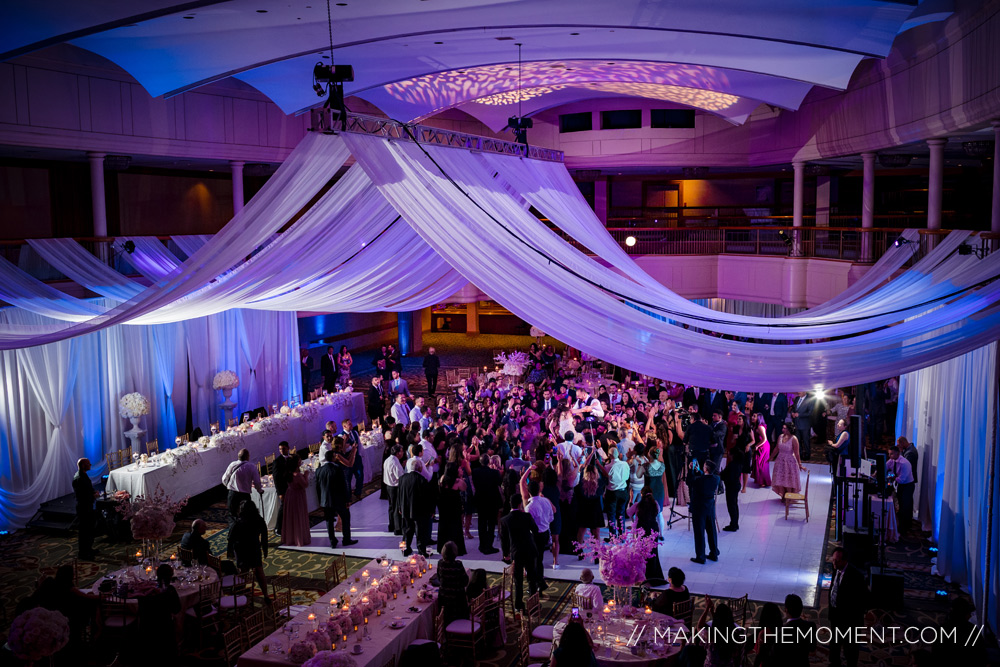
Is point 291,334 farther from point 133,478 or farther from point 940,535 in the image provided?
point 940,535

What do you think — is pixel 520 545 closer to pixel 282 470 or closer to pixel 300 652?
pixel 300 652

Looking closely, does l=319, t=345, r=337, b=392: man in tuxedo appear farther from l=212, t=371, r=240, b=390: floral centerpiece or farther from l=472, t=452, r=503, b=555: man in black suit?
l=472, t=452, r=503, b=555: man in black suit

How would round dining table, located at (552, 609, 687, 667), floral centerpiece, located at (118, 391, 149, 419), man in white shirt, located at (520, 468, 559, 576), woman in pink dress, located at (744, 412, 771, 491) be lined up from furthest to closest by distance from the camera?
floral centerpiece, located at (118, 391, 149, 419) → woman in pink dress, located at (744, 412, 771, 491) → man in white shirt, located at (520, 468, 559, 576) → round dining table, located at (552, 609, 687, 667)

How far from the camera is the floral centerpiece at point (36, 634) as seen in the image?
5.21m

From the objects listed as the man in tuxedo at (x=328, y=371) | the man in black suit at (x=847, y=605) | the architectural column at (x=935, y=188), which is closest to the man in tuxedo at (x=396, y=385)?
the man in tuxedo at (x=328, y=371)

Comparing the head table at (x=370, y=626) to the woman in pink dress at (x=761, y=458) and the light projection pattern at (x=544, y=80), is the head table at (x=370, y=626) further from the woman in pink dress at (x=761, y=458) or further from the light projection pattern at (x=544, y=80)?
the light projection pattern at (x=544, y=80)

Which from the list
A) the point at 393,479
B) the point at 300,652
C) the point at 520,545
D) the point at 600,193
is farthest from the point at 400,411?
the point at 600,193

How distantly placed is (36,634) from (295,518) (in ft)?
13.4

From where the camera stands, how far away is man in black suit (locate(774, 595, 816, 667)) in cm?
548

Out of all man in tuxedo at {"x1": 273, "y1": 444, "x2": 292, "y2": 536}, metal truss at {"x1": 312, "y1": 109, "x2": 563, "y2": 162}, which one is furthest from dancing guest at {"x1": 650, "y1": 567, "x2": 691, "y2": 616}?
man in tuxedo at {"x1": 273, "y1": 444, "x2": 292, "y2": 536}

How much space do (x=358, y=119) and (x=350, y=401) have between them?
9003mm

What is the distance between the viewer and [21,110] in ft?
34.7

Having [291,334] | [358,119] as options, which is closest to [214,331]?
[291,334]

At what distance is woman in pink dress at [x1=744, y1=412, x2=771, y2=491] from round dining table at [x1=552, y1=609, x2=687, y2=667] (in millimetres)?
5463
